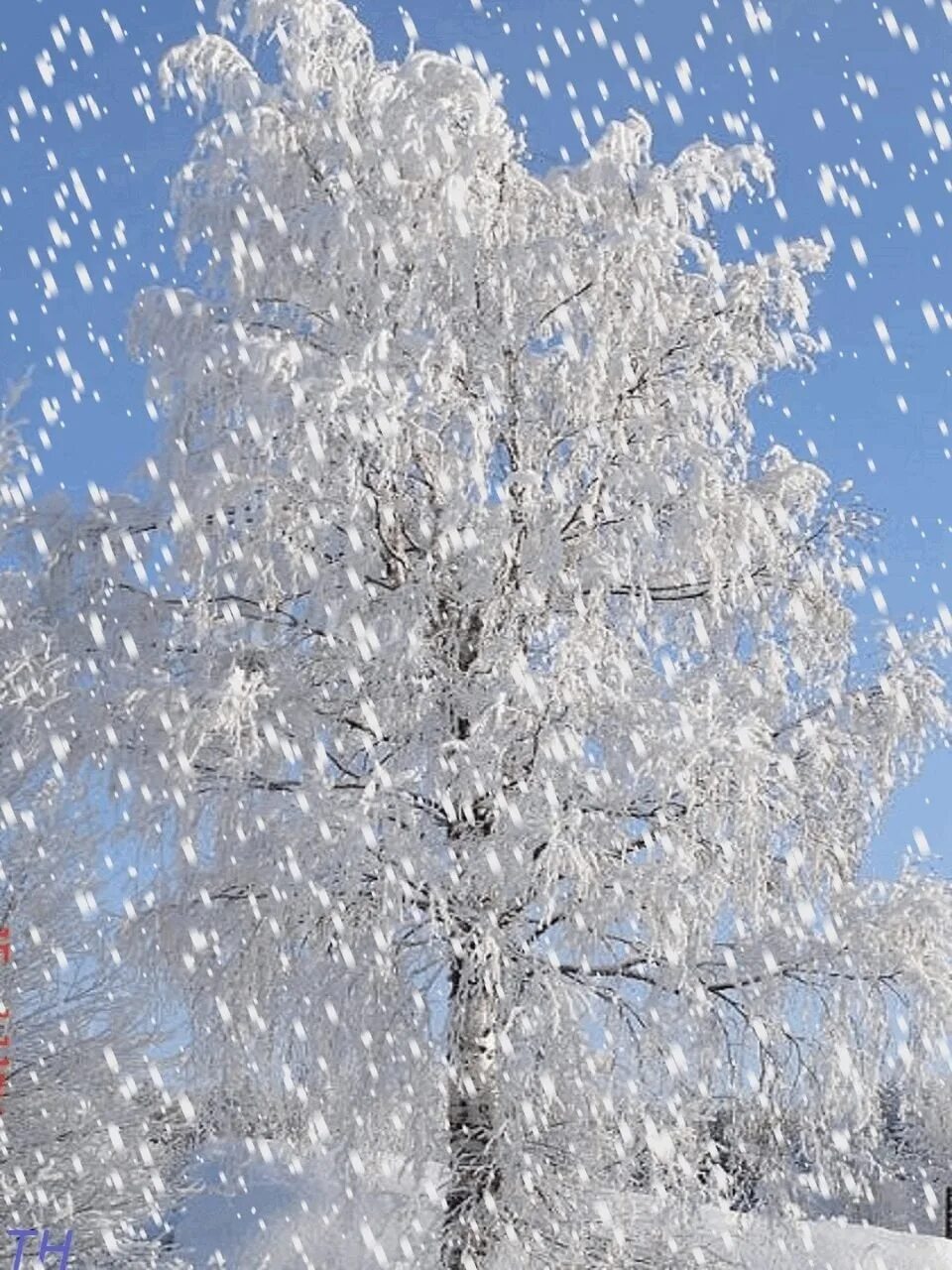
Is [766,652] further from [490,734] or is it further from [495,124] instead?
[495,124]

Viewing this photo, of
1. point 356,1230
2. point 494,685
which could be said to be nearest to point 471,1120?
point 356,1230

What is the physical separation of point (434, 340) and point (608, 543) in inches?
66.2

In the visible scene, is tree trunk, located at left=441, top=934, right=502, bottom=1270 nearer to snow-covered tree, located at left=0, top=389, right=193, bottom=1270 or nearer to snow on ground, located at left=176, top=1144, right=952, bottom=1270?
snow on ground, located at left=176, top=1144, right=952, bottom=1270

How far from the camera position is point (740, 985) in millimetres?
8969

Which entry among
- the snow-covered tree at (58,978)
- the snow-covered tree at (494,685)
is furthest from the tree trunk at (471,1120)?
the snow-covered tree at (58,978)

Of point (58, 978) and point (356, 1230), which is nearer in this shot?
point (356, 1230)

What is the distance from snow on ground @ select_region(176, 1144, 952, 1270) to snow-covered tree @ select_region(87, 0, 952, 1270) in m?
0.25

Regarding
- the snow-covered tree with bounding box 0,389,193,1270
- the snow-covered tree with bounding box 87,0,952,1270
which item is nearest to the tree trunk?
the snow-covered tree with bounding box 87,0,952,1270

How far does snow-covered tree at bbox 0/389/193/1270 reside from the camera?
9.82 metres

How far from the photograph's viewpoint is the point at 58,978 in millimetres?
10727

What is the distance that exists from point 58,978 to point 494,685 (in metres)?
4.14

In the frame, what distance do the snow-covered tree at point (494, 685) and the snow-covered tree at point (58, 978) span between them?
1.68ft

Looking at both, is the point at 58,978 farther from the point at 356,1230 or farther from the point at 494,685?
the point at 494,685

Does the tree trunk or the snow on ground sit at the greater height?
the tree trunk
